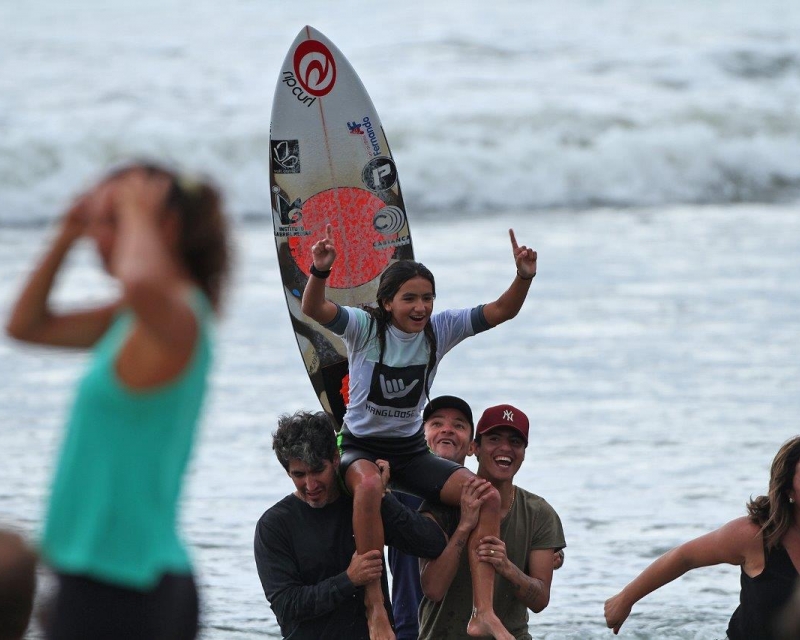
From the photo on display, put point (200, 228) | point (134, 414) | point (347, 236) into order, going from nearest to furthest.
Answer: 1. point (134, 414)
2. point (200, 228)
3. point (347, 236)

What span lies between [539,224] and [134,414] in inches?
622

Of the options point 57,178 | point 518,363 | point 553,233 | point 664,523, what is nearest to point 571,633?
point 664,523

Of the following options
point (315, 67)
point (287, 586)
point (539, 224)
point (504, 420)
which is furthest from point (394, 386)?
point (539, 224)

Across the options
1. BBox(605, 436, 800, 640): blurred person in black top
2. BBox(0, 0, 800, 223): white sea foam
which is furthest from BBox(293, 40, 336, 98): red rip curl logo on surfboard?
BBox(0, 0, 800, 223): white sea foam

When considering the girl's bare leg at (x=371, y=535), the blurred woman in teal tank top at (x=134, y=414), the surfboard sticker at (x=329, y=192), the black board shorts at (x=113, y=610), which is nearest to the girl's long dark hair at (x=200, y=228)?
the blurred woman in teal tank top at (x=134, y=414)

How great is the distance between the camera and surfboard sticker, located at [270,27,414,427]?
6.57m

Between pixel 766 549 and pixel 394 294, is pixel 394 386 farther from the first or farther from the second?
pixel 766 549

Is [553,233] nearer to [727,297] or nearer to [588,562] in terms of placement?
[727,297]

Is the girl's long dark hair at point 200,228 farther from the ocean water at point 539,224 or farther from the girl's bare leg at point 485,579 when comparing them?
the girl's bare leg at point 485,579

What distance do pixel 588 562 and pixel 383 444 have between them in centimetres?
263

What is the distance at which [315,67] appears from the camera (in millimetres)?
6883

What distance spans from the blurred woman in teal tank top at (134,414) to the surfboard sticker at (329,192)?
379 centimetres

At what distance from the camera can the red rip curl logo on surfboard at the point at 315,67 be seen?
6867 mm

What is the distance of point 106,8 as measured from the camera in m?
26.9
